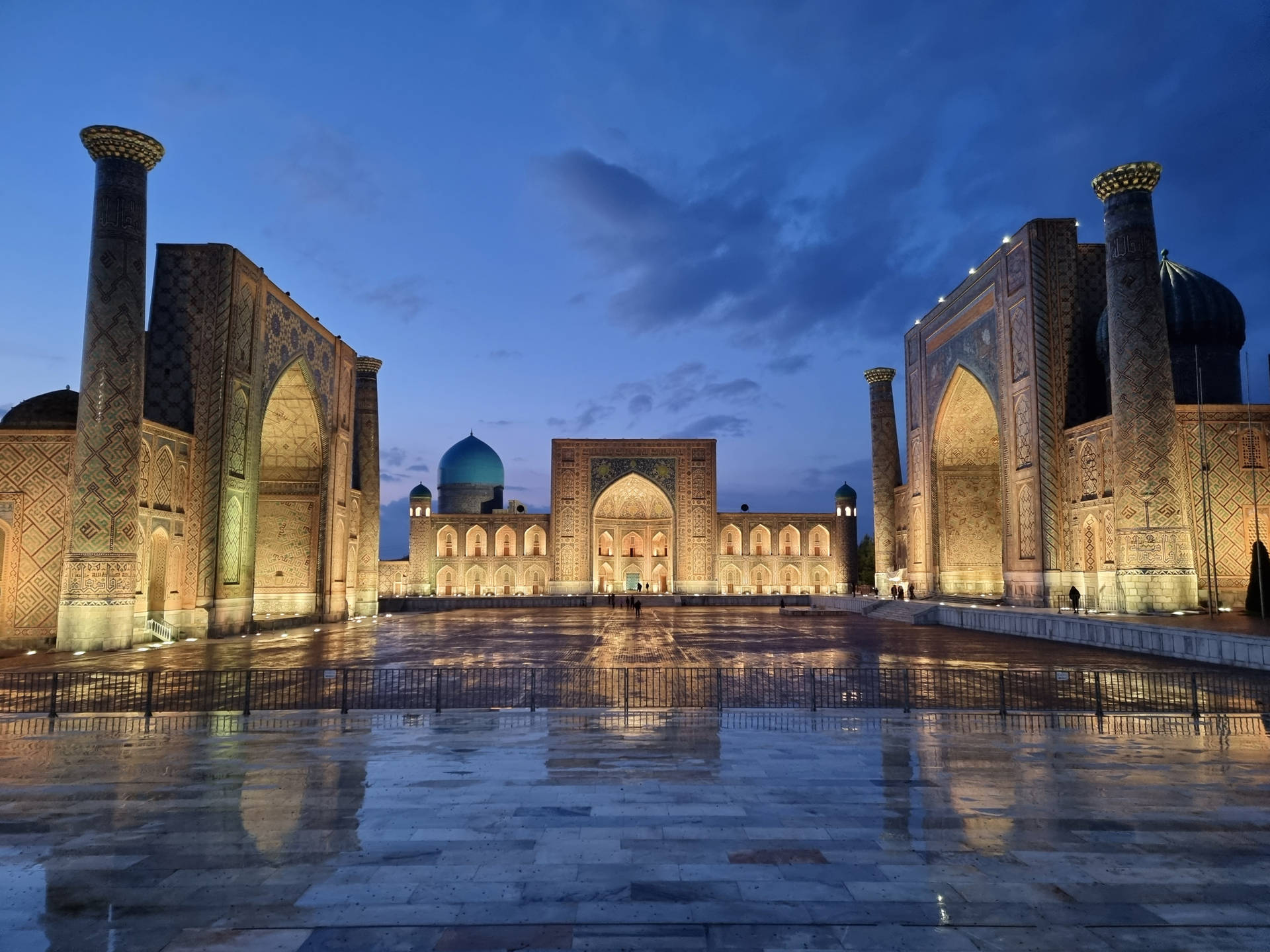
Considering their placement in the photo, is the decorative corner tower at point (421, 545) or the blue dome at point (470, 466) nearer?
the decorative corner tower at point (421, 545)

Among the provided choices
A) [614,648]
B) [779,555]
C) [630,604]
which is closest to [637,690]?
[614,648]

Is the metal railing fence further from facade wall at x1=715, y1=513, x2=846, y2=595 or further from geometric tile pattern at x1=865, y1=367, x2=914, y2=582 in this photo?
facade wall at x1=715, y1=513, x2=846, y2=595

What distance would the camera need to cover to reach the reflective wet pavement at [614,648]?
1333 cm

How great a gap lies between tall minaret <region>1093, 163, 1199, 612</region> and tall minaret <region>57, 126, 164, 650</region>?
804 inches

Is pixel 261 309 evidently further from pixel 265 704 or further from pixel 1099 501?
pixel 1099 501

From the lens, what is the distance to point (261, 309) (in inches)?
837

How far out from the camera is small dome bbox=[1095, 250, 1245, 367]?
22781mm

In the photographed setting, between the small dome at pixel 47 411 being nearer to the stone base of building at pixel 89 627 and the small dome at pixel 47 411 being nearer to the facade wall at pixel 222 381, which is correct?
the facade wall at pixel 222 381

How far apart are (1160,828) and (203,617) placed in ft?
62.3

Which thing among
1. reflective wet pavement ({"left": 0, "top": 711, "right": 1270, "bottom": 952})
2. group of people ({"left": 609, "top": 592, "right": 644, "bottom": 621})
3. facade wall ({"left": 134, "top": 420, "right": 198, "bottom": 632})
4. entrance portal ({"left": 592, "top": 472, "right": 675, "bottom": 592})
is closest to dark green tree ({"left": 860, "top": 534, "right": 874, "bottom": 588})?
entrance portal ({"left": 592, "top": 472, "right": 675, "bottom": 592})

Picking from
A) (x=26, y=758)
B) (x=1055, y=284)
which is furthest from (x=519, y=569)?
(x=26, y=758)

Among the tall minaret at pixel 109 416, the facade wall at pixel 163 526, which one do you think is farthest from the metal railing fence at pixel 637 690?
the facade wall at pixel 163 526

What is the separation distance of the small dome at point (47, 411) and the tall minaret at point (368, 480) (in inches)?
469

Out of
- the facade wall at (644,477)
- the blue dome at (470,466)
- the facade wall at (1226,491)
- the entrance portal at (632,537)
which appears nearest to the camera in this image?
the facade wall at (1226,491)
